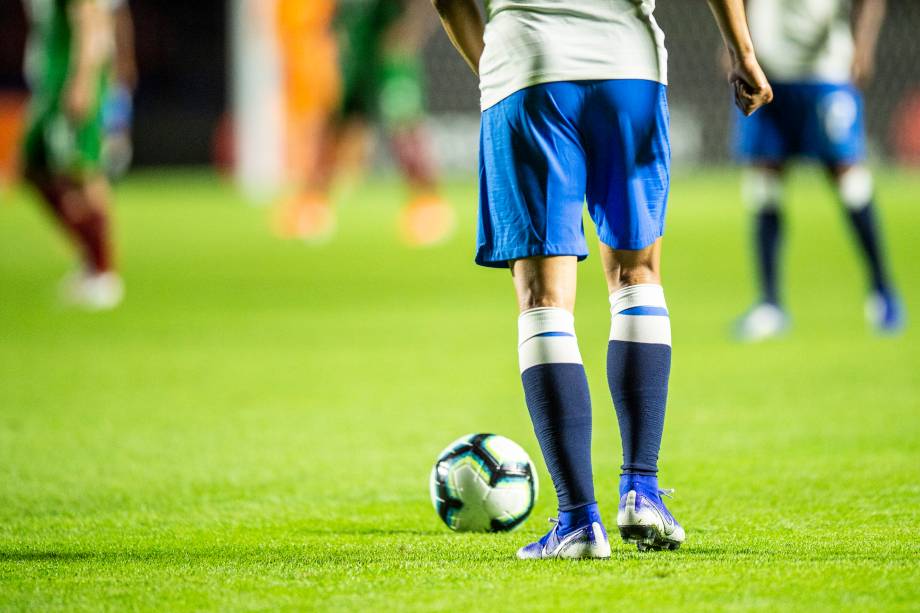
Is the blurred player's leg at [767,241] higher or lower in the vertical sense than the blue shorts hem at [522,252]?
lower

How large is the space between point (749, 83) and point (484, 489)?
1.23 metres

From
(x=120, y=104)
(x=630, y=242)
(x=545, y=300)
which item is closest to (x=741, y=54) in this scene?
(x=630, y=242)

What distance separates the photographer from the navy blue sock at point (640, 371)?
3.48 m

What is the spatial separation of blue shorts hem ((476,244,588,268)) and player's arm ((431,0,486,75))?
1.69 ft

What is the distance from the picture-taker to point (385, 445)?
5.12 metres

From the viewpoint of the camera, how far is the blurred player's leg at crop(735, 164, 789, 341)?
306 inches

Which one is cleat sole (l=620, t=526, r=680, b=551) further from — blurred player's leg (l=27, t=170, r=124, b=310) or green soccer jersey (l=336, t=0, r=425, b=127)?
green soccer jersey (l=336, t=0, r=425, b=127)

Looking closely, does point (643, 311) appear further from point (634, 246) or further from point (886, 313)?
point (886, 313)

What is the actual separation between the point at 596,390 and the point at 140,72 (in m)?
22.5

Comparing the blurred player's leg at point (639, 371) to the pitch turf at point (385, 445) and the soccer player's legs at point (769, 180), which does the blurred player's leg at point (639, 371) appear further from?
the soccer player's legs at point (769, 180)

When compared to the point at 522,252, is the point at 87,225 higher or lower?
lower

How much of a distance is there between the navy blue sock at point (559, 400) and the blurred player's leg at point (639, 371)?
116 millimetres

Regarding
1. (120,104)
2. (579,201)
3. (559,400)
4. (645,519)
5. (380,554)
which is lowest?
(380,554)

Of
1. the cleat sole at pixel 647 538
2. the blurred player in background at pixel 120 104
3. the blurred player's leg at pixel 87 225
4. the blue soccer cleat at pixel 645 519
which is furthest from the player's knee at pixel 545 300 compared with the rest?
the blurred player in background at pixel 120 104
